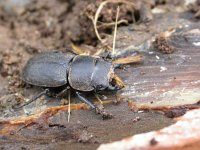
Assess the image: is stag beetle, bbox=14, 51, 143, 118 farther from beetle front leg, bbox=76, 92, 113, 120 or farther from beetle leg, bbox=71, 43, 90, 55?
beetle leg, bbox=71, 43, 90, 55

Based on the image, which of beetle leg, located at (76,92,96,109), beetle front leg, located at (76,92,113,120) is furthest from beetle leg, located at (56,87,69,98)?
beetle front leg, located at (76,92,113,120)

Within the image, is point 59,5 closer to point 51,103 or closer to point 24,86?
point 24,86

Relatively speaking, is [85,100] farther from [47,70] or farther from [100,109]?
[47,70]

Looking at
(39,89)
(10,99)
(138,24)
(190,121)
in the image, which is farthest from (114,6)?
(190,121)

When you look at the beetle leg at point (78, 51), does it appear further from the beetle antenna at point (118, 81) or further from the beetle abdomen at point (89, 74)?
the beetle antenna at point (118, 81)

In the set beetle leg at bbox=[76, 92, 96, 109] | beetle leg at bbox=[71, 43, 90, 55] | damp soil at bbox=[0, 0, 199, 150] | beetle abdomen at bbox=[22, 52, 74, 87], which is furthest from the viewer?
beetle leg at bbox=[71, 43, 90, 55]

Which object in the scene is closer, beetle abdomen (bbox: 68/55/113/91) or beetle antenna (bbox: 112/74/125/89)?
beetle antenna (bbox: 112/74/125/89)

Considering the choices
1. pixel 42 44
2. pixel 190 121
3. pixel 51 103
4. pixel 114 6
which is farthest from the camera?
pixel 42 44
